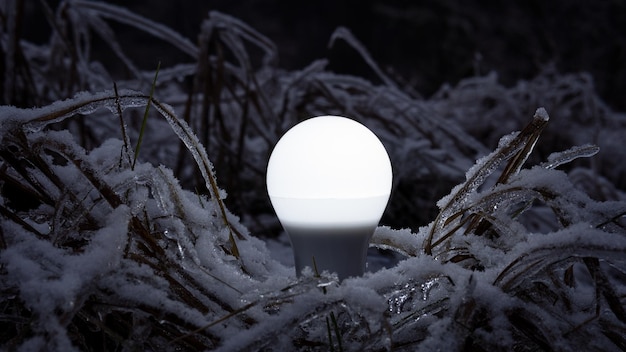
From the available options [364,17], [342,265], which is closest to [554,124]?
[342,265]

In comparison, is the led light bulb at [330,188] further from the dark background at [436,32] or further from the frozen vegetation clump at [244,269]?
the dark background at [436,32]

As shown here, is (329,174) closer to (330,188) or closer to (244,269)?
(330,188)

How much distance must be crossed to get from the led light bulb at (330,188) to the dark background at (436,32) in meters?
4.86

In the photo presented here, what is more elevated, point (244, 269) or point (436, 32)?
point (436, 32)

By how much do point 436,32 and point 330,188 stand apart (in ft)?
18.3

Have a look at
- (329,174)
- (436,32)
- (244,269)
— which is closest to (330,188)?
(329,174)

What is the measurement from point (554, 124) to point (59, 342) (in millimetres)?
2578

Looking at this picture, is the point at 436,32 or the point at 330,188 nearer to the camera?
the point at 330,188

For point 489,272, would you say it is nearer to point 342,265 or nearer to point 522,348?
point 522,348

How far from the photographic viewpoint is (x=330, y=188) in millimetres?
748

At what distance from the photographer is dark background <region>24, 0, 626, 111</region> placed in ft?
18.3

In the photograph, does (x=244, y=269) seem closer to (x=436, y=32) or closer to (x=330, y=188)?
(x=330, y=188)

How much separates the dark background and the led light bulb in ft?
15.9

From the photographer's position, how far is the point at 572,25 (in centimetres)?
567
